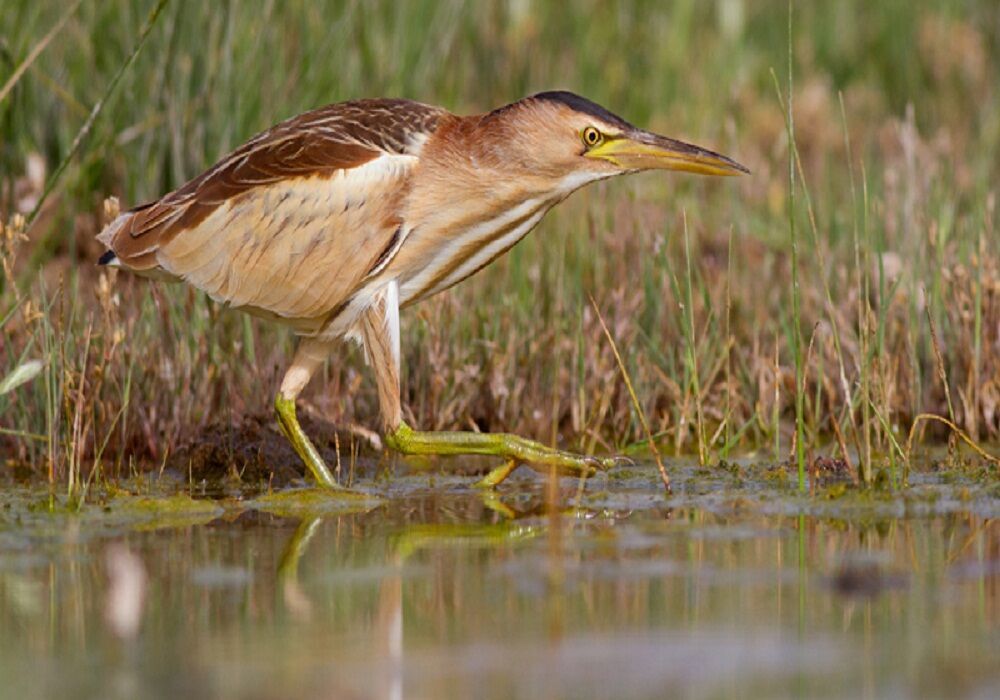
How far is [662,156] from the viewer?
570cm

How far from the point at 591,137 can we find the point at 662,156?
0.24m

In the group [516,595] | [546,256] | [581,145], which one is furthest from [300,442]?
[516,595]

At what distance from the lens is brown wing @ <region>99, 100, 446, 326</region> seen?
18.8 ft

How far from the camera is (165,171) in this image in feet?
26.0

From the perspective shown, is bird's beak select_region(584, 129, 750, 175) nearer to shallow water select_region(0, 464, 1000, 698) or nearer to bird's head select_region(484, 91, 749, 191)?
bird's head select_region(484, 91, 749, 191)

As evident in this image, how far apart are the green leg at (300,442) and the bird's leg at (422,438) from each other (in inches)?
9.0

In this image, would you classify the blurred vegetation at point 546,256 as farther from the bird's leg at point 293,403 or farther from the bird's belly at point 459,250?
the bird's belly at point 459,250

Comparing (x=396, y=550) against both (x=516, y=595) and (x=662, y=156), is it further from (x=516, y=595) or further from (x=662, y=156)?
(x=662, y=156)

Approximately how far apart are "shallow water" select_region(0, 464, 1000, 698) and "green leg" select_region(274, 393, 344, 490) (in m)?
0.27

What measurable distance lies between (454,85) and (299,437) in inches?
170

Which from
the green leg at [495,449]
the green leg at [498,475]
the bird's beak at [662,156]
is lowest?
the green leg at [498,475]

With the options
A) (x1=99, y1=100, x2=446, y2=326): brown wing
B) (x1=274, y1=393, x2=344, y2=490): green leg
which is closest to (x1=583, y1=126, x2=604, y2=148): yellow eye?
(x1=99, y1=100, x2=446, y2=326): brown wing

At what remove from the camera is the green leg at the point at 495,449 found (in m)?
5.66

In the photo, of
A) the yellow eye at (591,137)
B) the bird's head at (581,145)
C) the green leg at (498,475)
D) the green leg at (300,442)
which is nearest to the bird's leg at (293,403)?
the green leg at (300,442)
